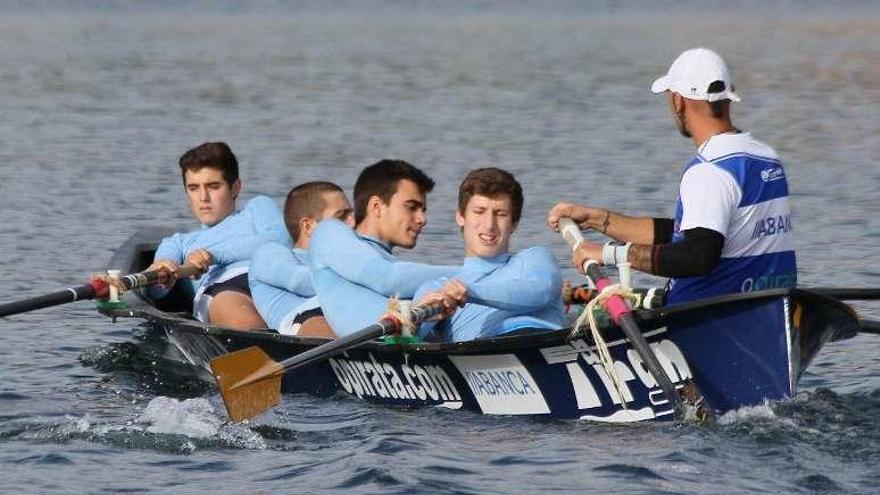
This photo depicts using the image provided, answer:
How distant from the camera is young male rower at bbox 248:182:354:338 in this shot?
12.3m

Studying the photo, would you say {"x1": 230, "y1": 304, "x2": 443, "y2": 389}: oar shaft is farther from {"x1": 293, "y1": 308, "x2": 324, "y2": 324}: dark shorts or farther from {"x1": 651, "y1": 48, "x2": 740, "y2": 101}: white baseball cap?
{"x1": 651, "y1": 48, "x2": 740, "y2": 101}: white baseball cap

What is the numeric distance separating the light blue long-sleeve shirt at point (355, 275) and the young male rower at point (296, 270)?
481mm

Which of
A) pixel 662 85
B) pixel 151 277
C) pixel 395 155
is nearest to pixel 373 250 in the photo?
pixel 662 85

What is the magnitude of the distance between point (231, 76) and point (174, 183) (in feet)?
39.2

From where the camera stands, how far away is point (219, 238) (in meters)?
13.7

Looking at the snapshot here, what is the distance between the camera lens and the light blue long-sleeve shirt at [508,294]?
10766mm

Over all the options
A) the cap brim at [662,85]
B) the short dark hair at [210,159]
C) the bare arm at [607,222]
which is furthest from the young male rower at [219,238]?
the cap brim at [662,85]

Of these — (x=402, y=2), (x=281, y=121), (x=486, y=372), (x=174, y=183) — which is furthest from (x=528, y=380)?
(x=402, y=2)

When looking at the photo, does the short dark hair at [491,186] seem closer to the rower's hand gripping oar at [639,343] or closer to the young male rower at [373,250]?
the young male rower at [373,250]

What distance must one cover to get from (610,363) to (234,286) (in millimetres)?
3952

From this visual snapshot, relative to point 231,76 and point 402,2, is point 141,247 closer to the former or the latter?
point 231,76

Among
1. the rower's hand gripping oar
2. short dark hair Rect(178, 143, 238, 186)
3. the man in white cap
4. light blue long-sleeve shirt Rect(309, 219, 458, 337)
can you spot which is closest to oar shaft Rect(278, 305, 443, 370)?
light blue long-sleeve shirt Rect(309, 219, 458, 337)

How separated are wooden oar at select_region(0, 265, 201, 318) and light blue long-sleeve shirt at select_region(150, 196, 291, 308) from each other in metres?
0.25

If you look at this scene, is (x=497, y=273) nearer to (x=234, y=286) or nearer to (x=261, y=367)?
(x=261, y=367)
